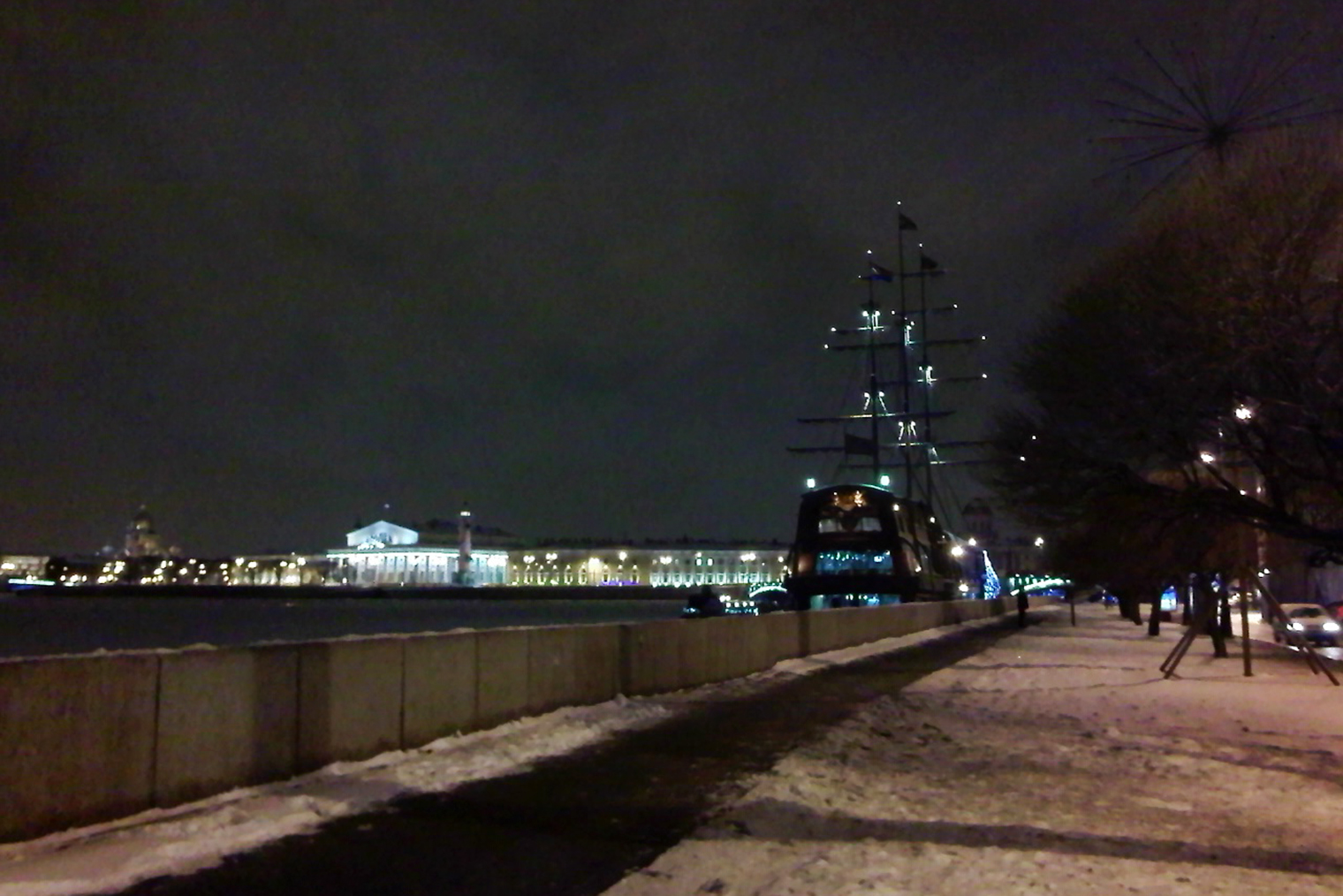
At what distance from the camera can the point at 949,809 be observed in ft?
32.4

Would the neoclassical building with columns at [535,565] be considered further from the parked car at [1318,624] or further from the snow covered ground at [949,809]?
the snow covered ground at [949,809]

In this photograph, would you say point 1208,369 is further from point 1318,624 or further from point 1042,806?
point 1318,624

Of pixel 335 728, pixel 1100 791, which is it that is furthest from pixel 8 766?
pixel 1100 791

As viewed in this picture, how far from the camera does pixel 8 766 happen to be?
7.81 meters

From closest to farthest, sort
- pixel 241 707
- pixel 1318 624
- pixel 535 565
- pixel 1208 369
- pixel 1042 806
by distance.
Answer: pixel 241 707
pixel 1042 806
pixel 1208 369
pixel 1318 624
pixel 535 565

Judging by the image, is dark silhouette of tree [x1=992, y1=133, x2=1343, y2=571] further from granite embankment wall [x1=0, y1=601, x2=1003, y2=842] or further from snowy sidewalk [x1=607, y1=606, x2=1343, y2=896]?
granite embankment wall [x1=0, y1=601, x2=1003, y2=842]

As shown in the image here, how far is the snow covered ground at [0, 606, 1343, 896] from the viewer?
7.52m

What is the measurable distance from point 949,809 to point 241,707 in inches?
219

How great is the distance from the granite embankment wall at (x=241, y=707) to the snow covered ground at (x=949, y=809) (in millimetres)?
196

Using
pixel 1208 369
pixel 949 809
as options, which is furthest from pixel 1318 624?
pixel 949 809

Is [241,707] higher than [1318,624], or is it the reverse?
[241,707]

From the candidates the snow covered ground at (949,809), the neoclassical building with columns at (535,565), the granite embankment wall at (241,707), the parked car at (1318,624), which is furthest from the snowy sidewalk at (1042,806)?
the neoclassical building with columns at (535,565)

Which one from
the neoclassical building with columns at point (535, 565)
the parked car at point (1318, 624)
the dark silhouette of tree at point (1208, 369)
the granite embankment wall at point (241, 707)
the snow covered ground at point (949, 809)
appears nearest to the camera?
the snow covered ground at point (949, 809)

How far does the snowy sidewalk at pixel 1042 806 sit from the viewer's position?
24.8ft
